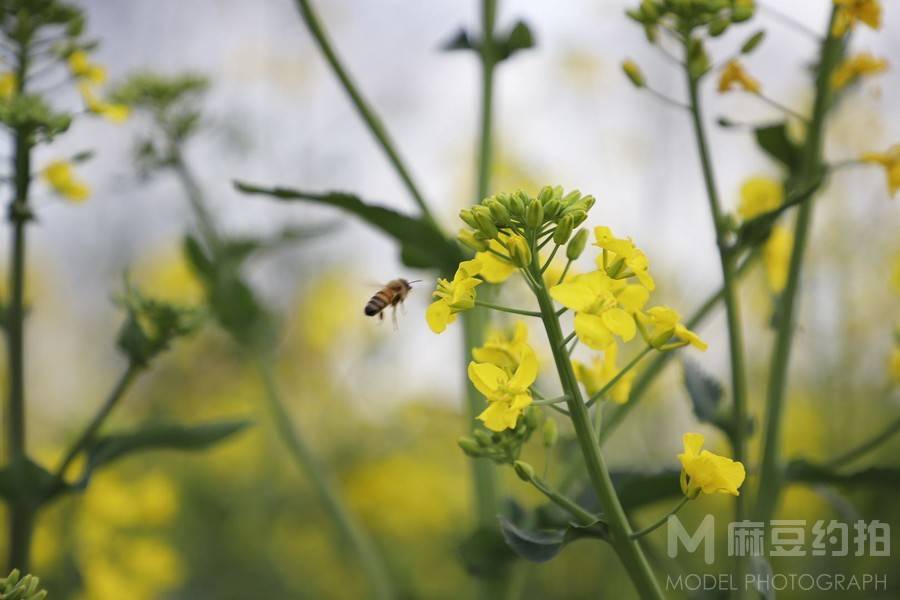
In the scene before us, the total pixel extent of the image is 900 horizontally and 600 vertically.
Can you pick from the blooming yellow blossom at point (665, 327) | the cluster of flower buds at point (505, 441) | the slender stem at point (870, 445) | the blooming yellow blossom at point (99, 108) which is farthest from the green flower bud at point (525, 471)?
the blooming yellow blossom at point (99, 108)

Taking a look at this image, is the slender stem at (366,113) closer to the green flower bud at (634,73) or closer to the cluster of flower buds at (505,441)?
the green flower bud at (634,73)

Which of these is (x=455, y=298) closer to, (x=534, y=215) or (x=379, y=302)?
(x=534, y=215)

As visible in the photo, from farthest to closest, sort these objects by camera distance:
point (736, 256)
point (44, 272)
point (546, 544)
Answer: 1. point (44, 272)
2. point (736, 256)
3. point (546, 544)

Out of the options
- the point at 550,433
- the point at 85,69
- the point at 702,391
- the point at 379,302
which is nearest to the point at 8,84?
the point at 85,69

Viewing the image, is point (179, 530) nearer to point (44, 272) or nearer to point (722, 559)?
point (722, 559)

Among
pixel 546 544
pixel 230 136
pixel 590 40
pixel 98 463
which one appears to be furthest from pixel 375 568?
pixel 590 40

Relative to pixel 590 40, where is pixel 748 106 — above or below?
below

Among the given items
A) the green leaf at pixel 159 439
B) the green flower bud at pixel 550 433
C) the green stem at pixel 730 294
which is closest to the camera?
the green flower bud at pixel 550 433
